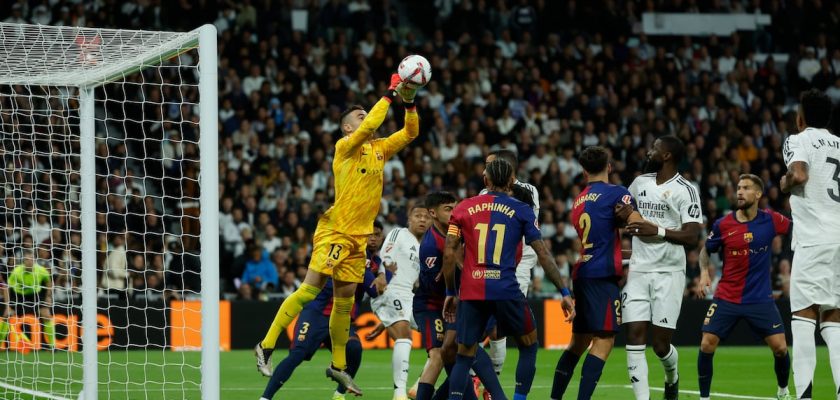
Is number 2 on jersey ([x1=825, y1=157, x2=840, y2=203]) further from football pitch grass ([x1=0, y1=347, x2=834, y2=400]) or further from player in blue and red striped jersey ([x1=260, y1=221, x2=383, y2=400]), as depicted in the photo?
player in blue and red striped jersey ([x1=260, y1=221, x2=383, y2=400])

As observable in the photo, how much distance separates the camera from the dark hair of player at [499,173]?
810cm

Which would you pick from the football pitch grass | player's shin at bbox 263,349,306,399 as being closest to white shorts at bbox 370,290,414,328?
the football pitch grass

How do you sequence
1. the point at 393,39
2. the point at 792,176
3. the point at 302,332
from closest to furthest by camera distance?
the point at 792,176 < the point at 302,332 < the point at 393,39

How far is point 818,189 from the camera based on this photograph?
7945 millimetres

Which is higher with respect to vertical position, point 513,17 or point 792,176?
point 513,17

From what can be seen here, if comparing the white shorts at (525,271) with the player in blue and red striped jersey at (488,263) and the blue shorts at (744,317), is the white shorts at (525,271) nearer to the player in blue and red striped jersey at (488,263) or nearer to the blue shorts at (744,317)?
the blue shorts at (744,317)

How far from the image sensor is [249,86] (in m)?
22.0

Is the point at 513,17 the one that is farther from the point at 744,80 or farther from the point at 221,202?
the point at 221,202

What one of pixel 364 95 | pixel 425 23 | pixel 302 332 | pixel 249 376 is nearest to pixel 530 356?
pixel 302 332

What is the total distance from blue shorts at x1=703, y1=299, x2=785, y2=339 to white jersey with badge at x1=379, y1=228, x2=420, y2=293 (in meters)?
2.86

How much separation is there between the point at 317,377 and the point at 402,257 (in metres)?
3.14

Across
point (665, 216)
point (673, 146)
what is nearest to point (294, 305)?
point (665, 216)

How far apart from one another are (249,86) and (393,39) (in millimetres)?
3438

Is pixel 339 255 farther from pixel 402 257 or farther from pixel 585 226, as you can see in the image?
pixel 402 257
